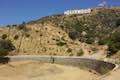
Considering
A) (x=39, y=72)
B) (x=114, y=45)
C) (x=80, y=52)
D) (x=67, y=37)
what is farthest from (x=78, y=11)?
(x=39, y=72)

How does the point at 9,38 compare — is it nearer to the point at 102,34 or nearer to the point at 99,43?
the point at 99,43

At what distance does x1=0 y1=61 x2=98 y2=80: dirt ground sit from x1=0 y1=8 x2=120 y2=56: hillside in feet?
35.3

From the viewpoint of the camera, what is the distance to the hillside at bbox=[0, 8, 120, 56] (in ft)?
239

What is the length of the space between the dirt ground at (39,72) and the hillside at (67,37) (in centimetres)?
1077

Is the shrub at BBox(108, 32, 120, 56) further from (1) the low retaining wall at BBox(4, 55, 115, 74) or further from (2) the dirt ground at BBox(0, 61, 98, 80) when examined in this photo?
(2) the dirt ground at BBox(0, 61, 98, 80)

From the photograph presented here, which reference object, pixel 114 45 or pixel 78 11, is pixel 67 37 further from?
pixel 78 11

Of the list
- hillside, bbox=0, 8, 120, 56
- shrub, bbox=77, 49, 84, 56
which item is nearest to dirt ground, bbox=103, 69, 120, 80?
hillside, bbox=0, 8, 120, 56

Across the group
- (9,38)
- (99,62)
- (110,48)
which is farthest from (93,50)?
(99,62)

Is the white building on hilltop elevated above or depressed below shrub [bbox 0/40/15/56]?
above

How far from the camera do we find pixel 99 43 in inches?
3137

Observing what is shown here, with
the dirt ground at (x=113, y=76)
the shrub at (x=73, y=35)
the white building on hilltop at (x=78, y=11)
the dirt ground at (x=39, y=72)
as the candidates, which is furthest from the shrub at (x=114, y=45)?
the white building on hilltop at (x=78, y=11)

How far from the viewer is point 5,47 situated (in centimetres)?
7081

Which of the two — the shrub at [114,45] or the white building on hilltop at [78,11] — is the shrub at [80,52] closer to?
the shrub at [114,45]

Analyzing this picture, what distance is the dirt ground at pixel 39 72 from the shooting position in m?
47.4
